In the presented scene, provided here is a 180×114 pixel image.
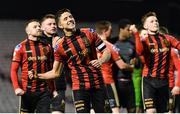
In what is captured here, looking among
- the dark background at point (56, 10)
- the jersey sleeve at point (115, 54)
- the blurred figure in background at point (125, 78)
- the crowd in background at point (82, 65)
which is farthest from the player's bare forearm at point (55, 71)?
the dark background at point (56, 10)

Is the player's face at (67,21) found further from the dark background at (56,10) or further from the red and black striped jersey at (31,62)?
the dark background at (56,10)

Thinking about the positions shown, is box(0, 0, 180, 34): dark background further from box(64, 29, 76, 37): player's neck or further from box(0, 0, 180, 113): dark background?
box(64, 29, 76, 37): player's neck

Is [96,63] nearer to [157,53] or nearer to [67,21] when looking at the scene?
[67,21]

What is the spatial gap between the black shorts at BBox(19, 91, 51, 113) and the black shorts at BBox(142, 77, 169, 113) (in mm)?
1779

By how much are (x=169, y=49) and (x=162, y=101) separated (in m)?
0.94

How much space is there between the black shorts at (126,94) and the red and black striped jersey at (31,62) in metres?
2.67

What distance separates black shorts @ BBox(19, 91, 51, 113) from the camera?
10.4m

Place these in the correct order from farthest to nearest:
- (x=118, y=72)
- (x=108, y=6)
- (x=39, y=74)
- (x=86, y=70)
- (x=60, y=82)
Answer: (x=108, y=6)
(x=118, y=72)
(x=60, y=82)
(x=39, y=74)
(x=86, y=70)

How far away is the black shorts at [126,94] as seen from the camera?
503 inches

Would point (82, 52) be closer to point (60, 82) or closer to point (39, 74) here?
point (39, 74)

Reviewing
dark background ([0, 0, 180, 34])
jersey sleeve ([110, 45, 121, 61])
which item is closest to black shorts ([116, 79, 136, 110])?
jersey sleeve ([110, 45, 121, 61])

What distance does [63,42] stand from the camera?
945 cm

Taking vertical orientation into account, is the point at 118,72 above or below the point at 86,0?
below

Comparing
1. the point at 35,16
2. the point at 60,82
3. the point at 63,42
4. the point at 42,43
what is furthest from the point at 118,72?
the point at 35,16
